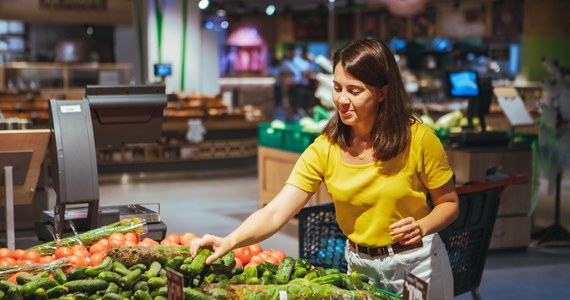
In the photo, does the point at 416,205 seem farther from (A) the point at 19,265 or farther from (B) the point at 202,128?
(B) the point at 202,128

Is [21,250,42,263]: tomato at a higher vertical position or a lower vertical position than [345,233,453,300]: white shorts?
lower

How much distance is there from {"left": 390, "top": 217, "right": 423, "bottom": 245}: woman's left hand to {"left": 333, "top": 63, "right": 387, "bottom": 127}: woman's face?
357 mm

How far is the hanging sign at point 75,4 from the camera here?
50.3 feet

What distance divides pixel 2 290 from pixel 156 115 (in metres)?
1.99

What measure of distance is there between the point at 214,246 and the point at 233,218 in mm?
5661

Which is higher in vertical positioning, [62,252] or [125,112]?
[125,112]

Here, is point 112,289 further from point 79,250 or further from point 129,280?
point 79,250

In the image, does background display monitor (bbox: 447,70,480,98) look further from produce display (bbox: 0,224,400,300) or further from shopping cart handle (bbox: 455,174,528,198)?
produce display (bbox: 0,224,400,300)

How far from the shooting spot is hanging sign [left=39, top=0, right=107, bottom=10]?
604 inches

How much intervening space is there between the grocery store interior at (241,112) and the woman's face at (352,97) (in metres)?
1.86

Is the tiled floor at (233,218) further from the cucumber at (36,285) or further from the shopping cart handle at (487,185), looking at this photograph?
the cucumber at (36,285)

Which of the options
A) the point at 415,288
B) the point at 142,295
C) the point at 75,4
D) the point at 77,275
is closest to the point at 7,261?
the point at 77,275

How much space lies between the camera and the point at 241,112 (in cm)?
1211

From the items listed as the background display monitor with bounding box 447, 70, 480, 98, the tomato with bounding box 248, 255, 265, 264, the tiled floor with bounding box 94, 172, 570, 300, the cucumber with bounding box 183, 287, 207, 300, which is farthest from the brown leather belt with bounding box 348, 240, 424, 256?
the background display monitor with bounding box 447, 70, 480, 98
